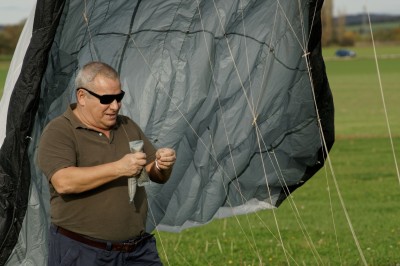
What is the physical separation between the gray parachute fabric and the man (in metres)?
1.54

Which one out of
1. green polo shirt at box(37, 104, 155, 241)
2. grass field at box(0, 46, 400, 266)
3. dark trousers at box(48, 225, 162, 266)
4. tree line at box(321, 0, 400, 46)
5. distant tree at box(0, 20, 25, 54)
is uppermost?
green polo shirt at box(37, 104, 155, 241)

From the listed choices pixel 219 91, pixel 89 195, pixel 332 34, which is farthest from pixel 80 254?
pixel 332 34

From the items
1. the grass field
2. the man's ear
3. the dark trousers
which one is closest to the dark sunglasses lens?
the man's ear

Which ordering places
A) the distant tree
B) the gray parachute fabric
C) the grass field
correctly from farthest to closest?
the distant tree, the grass field, the gray parachute fabric

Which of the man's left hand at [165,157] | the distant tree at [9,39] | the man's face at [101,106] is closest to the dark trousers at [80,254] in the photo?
the man's left hand at [165,157]

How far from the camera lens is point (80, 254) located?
583 centimetres

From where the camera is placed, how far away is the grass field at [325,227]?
9648 millimetres

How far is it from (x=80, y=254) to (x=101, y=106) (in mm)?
772

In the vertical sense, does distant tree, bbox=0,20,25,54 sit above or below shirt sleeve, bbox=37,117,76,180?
below

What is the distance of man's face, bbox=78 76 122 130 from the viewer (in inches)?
228

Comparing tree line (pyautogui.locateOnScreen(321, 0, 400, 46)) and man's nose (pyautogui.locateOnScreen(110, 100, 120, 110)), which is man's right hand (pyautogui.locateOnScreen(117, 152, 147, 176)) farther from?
tree line (pyautogui.locateOnScreen(321, 0, 400, 46))

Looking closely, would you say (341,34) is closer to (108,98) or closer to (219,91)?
(219,91)

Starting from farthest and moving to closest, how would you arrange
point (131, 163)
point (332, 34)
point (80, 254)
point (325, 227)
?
point (332, 34), point (325, 227), point (80, 254), point (131, 163)

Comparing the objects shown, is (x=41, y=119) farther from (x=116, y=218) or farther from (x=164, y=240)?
(x=164, y=240)
